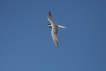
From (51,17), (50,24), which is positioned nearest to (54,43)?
(50,24)

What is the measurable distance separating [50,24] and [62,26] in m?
0.63

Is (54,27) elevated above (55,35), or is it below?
above

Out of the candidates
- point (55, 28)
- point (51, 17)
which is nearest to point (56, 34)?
point (55, 28)

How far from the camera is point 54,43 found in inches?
328

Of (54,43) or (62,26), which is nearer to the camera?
(54,43)

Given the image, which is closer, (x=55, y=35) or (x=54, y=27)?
(x=55, y=35)

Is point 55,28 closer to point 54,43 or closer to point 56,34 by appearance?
point 56,34

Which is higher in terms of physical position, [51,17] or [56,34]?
[51,17]

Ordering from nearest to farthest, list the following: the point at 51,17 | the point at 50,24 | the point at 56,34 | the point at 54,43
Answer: the point at 54,43 < the point at 56,34 < the point at 50,24 < the point at 51,17

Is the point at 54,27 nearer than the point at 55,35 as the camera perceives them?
No

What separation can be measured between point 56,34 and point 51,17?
1669mm

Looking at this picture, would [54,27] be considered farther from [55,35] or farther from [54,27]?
[55,35]

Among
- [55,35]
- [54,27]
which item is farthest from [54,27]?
[55,35]

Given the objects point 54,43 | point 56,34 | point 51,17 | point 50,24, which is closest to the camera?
point 54,43
